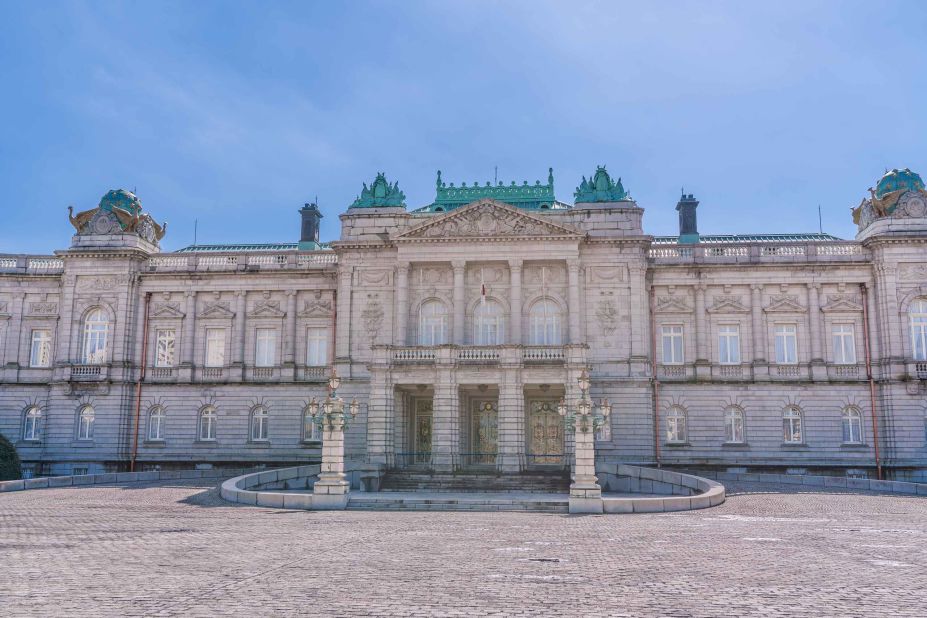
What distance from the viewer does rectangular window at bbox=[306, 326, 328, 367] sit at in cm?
5316

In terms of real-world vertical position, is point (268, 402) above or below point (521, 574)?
above

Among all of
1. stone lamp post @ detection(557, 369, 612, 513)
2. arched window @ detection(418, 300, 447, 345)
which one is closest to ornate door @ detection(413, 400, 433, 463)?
arched window @ detection(418, 300, 447, 345)

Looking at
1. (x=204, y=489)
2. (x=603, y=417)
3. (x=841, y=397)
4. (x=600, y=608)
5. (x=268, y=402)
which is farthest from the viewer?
(x=268, y=402)

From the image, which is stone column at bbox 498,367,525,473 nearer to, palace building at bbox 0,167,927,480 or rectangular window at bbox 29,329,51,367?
palace building at bbox 0,167,927,480

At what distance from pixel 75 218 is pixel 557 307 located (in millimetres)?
31483

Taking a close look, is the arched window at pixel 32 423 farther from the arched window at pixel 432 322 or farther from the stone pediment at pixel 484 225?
the stone pediment at pixel 484 225

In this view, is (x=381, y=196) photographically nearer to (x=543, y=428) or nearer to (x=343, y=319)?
(x=343, y=319)

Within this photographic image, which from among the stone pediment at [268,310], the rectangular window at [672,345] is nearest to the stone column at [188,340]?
the stone pediment at [268,310]

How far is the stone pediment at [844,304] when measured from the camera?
49406mm

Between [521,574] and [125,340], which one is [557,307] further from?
[521,574]

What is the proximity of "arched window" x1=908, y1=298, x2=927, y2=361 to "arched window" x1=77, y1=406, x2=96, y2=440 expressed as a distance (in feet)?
161

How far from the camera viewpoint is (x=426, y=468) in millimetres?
43875

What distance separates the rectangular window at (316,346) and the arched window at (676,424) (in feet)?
69.7

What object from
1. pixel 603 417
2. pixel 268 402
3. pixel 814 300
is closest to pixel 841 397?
pixel 814 300
